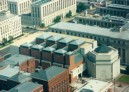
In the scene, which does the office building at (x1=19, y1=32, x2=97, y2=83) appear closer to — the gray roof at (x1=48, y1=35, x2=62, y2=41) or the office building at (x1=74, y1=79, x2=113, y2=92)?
the gray roof at (x1=48, y1=35, x2=62, y2=41)

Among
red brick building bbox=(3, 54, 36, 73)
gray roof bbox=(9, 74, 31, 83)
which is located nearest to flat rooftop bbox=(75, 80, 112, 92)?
gray roof bbox=(9, 74, 31, 83)

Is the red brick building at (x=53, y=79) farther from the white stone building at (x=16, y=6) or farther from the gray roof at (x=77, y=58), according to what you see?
the white stone building at (x=16, y=6)

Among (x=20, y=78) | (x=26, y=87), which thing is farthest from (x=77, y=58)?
(x=26, y=87)

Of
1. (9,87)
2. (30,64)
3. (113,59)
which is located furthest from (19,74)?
(113,59)

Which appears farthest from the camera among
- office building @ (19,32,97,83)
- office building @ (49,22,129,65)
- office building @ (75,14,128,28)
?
office building @ (75,14,128,28)

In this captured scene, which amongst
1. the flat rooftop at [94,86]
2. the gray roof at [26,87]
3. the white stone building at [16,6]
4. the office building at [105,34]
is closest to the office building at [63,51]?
the office building at [105,34]

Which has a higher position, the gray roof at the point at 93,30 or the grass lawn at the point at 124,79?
the gray roof at the point at 93,30
